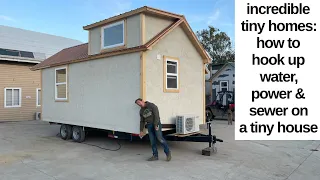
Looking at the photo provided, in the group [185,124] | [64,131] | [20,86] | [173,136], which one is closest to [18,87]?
[20,86]

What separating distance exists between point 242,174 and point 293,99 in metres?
7.71

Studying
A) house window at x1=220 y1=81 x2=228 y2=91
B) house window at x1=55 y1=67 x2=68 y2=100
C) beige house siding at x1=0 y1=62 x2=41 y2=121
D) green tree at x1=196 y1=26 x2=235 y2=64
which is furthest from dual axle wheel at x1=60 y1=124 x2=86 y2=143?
green tree at x1=196 y1=26 x2=235 y2=64

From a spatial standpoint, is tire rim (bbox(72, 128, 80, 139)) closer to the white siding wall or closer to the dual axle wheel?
the dual axle wheel

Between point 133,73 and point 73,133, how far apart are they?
13.5ft

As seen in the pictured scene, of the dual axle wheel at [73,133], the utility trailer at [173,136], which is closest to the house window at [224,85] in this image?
the utility trailer at [173,136]

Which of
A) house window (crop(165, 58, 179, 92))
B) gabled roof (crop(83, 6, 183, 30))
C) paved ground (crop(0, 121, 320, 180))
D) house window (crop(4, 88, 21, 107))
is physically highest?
gabled roof (crop(83, 6, 183, 30))

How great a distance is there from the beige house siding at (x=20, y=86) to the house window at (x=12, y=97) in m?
0.17

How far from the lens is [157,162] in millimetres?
6996

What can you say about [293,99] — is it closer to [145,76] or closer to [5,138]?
[145,76]

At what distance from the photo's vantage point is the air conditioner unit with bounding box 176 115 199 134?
313 inches

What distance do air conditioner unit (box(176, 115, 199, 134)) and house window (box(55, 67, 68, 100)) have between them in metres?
4.99

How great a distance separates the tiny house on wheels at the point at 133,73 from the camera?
7.73 metres

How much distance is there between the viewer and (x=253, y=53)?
11008mm

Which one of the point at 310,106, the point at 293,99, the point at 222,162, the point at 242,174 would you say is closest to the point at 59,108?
the point at 222,162
